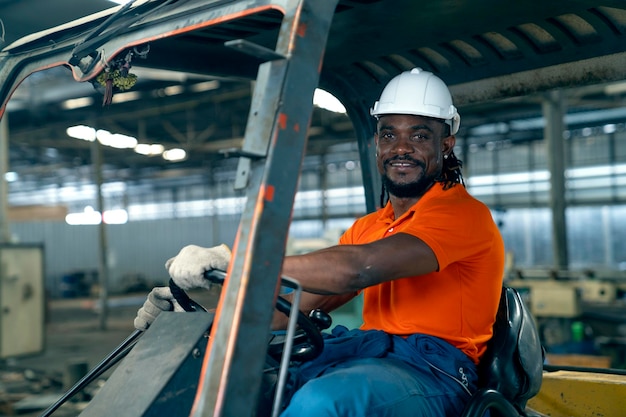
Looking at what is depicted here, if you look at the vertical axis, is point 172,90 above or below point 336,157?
above

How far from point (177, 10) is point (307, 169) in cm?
2079

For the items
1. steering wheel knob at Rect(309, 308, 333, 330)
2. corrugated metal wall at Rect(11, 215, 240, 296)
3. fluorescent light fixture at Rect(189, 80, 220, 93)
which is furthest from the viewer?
corrugated metal wall at Rect(11, 215, 240, 296)

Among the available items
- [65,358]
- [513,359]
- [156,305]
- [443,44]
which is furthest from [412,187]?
[65,358]

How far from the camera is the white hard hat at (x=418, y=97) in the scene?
2.30 m

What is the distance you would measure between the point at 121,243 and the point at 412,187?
20.6m

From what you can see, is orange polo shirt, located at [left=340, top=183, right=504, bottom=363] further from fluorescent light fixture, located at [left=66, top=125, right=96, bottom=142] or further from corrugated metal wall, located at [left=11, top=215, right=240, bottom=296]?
corrugated metal wall, located at [left=11, top=215, right=240, bottom=296]

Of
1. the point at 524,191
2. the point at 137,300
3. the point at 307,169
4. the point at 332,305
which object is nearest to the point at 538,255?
the point at 524,191

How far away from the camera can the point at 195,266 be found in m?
1.61

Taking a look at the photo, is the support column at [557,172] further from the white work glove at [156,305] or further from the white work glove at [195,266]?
the white work glove at [195,266]

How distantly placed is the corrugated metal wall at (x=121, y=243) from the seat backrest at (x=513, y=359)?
56.5ft

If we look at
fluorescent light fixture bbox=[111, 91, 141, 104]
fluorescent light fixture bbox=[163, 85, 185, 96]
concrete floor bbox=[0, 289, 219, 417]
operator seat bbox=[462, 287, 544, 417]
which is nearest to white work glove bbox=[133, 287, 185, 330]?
operator seat bbox=[462, 287, 544, 417]

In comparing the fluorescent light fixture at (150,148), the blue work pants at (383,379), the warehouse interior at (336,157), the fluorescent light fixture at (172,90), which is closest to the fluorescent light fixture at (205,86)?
the warehouse interior at (336,157)

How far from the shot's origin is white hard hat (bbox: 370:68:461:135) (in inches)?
90.7

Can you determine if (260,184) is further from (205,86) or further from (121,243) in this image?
(121,243)
